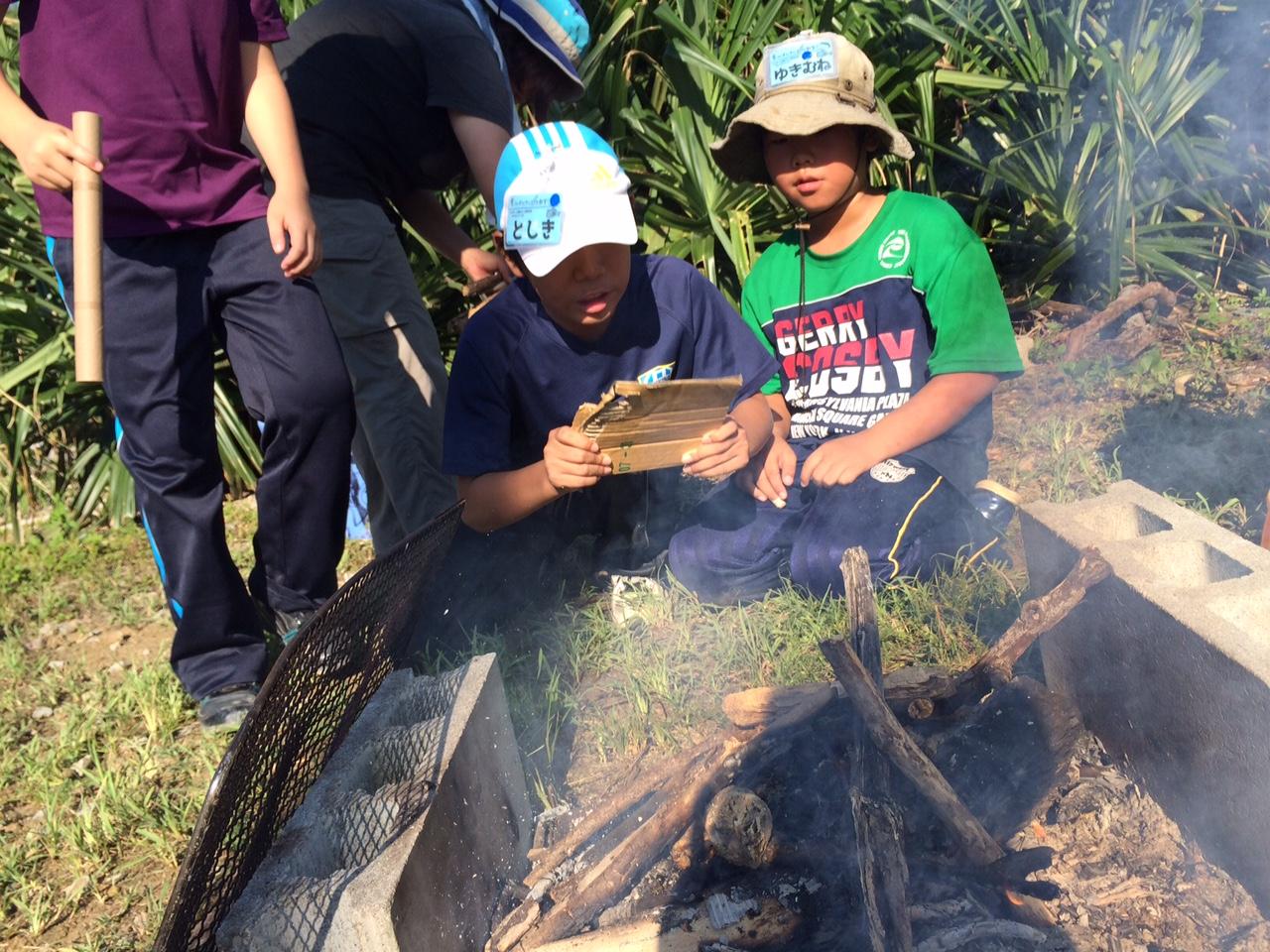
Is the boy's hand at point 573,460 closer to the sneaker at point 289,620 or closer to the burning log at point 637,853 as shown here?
the burning log at point 637,853

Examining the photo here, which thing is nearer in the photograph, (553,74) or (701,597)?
(701,597)

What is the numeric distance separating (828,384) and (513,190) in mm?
1132

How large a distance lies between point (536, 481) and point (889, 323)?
113cm

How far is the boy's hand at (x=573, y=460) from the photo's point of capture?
2.30 metres

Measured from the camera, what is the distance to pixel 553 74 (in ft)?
10.8

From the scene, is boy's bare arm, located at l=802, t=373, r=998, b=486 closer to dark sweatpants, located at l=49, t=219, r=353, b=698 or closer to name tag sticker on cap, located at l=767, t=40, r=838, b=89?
name tag sticker on cap, located at l=767, t=40, r=838, b=89

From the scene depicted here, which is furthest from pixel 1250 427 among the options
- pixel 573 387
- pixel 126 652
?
pixel 126 652

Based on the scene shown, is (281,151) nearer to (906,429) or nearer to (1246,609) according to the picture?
(906,429)

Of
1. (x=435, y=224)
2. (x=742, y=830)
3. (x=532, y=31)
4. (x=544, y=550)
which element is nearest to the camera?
(x=742, y=830)

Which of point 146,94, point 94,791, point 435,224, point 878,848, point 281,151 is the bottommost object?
point 94,791

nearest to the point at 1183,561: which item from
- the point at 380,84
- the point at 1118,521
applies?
the point at 1118,521

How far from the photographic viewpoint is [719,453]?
2484 mm

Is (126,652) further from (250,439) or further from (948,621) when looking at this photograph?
(948,621)

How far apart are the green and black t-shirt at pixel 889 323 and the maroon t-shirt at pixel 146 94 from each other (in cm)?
155
